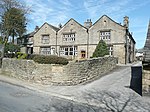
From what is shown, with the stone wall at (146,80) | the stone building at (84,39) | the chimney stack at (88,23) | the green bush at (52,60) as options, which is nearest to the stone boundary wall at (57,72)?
the green bush at (52,60)

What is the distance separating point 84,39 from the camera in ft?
119

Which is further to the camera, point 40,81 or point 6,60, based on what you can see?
point 6,60

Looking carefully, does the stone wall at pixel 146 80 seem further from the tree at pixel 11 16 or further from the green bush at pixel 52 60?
the tree at pixel 11 16

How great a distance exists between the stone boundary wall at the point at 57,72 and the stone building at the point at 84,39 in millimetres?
14510

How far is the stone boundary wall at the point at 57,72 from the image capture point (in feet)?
50.5

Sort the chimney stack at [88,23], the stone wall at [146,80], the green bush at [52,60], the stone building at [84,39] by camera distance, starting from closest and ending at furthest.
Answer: the stone wall at [146,80] < the green bush at [52,60] < the stone building at [84,39] < the chimney stack at [88,23]

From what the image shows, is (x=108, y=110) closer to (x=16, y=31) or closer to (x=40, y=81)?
(x=40, y=81)

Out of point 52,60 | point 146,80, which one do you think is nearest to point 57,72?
point 52,60

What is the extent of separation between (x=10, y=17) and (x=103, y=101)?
35607 mm

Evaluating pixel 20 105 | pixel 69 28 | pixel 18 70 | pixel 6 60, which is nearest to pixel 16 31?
pixel 69 28

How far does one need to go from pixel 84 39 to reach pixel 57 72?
21507 millimetres

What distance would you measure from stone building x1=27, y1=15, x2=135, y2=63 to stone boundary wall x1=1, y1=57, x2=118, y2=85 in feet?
47.6

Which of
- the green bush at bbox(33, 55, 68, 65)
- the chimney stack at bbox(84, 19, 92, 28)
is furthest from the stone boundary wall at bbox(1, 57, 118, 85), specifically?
the chimney stack at bbox(84, 19, 92, 28)

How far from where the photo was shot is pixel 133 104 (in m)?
10.1
